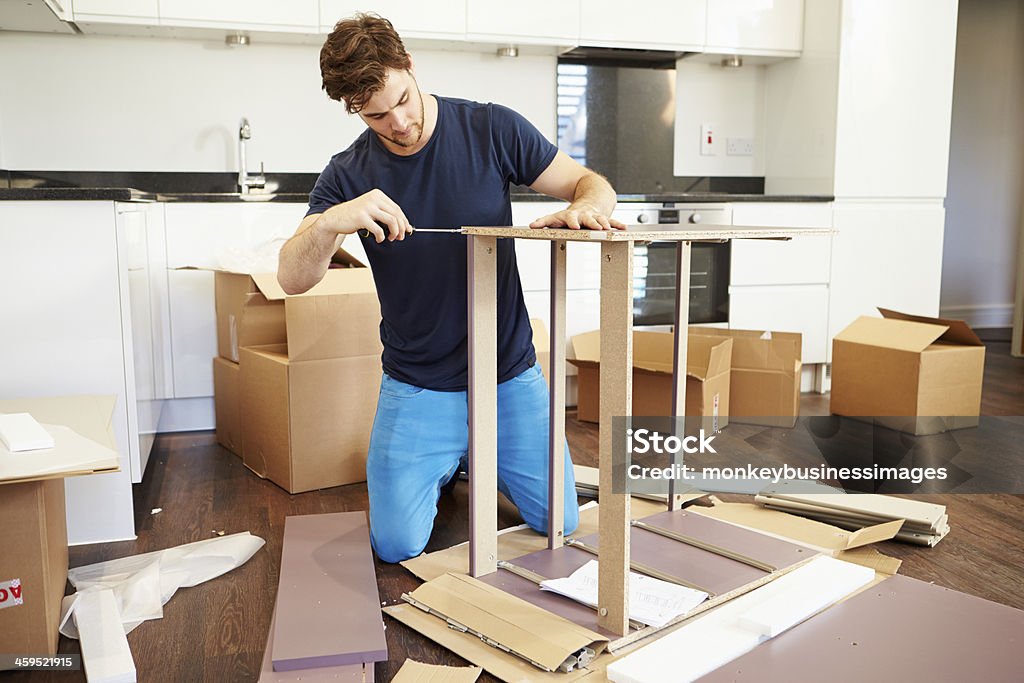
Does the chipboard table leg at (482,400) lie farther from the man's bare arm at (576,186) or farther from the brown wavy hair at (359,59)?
the brown wavy hair at (359,59)

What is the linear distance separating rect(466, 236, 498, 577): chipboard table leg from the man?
0.56ft

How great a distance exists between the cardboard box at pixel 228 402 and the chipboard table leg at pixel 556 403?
128 cm

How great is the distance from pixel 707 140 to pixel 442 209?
2.80 metres

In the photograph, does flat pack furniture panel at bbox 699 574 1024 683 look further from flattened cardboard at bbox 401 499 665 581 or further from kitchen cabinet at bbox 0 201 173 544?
kitchen cabinet at bbox 0 201 173 544

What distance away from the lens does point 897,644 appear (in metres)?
1.57

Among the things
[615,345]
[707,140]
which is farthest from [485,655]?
[707,140]

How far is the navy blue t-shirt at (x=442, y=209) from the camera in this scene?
1.92 meters

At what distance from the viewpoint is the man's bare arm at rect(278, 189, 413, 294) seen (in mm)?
1614

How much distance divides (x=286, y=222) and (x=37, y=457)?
1.81 metres

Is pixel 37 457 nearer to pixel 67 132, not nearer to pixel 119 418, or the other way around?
pixel 119 418

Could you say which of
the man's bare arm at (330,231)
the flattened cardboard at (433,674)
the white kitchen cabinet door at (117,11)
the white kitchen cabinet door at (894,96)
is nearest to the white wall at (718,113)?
the white kitchen cabinet door at (894,96)

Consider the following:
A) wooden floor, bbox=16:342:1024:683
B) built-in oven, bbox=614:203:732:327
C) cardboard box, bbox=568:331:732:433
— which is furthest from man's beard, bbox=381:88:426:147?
built-in oven, bbox=614:203:732:327

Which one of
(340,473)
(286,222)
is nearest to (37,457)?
(340,473)

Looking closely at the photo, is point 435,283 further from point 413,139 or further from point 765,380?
point 765,380
